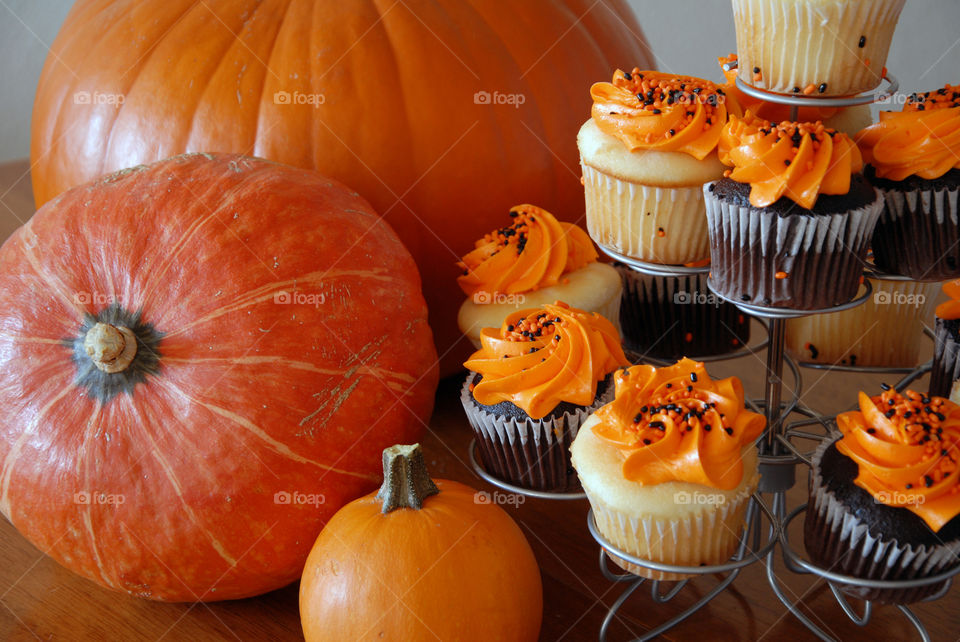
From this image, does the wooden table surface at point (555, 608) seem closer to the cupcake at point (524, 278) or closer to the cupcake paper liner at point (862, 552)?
the cupcake paper liner at point (862, 552)

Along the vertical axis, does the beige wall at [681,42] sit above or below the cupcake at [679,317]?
above

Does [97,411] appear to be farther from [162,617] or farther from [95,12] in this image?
[95,12]

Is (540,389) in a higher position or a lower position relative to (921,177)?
lower

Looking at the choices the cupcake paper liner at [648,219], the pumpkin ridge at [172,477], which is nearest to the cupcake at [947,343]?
the cupcake paper liner at [648,219]

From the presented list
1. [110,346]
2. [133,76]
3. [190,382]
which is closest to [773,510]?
[190,382]

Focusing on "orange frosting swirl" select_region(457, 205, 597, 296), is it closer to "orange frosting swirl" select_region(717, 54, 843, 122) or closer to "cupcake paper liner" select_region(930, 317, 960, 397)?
"orange frosting swirl" select_region(717, 54, 843, 122)

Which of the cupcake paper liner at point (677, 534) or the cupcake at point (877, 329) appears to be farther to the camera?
the cupcake at point (877, 329)

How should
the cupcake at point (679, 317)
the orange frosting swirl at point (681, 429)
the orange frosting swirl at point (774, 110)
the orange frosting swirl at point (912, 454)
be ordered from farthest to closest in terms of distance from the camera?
1. the cupcake at point (679, 317)
2. the orange frosting swirl at point (774, 110)
3. the orange frosting swirl at point (681, 429)
4. the orange frosting swirl at point (912, 454)

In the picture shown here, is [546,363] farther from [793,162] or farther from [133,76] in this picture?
[133,76]

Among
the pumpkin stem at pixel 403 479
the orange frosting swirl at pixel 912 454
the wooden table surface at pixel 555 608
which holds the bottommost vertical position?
the wooden table surface at pixel 555 608
